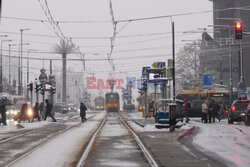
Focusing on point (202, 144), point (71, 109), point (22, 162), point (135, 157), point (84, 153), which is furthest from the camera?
point (71, 109)

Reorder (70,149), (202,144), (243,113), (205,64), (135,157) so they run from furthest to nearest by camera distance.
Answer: (205,64) → (243,113) → (202,144) → (70,149) → (135,157)

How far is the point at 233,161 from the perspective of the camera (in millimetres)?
12484

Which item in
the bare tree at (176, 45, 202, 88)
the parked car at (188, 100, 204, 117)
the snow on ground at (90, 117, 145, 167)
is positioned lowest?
the snow on ground at (90, 117, 145, 167)

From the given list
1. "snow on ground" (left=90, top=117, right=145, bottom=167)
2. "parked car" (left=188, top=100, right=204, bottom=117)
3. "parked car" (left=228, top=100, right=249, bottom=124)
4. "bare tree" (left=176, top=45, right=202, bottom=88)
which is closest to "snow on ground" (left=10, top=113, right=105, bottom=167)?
"snow on ground" (left=90, top=117, right=145, bottom=167)

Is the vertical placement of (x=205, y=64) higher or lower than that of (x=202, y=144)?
higher

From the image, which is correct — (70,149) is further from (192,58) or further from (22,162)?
(192,58)

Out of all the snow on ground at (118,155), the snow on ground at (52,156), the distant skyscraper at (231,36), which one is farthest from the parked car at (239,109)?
the distant skyscraper at (231,36)

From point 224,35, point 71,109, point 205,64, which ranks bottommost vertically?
point 71,109

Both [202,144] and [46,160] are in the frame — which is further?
[202,144]

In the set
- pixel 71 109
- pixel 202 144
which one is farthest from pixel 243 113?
pixel 71 109

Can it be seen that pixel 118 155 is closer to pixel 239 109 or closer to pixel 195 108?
pixel 239 109

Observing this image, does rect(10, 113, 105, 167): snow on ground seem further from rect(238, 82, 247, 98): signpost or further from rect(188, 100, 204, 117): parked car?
rect(188, 100, 204, 117): parked car

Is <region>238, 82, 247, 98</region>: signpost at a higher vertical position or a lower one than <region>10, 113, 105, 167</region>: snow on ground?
higher

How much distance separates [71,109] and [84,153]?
92.7 metres
